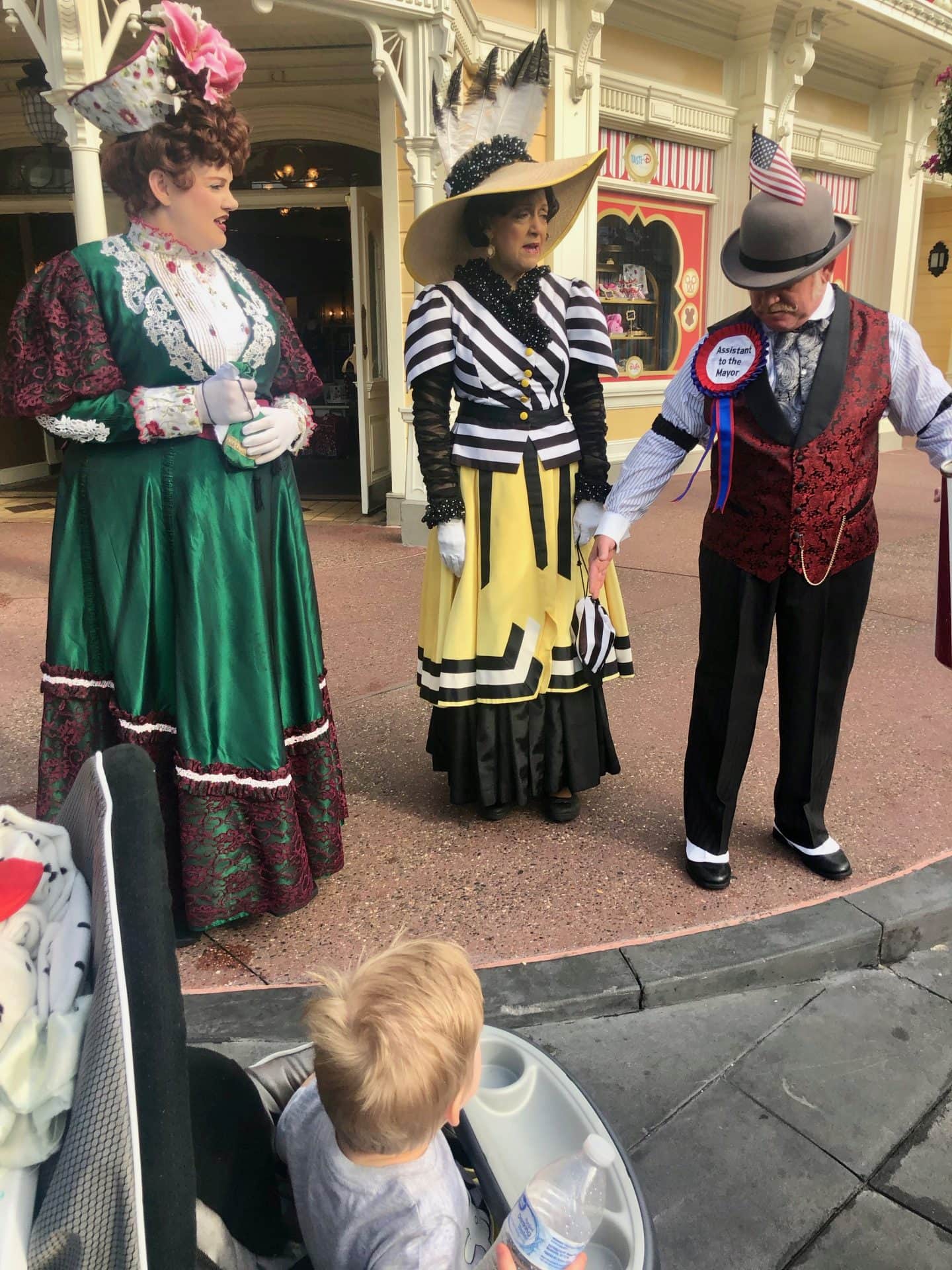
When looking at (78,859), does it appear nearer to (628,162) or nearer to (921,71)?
(628,162)

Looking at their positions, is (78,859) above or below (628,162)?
below

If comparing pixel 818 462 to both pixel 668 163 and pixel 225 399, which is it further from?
pixel 668 163

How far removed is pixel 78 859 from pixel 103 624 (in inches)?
53.7

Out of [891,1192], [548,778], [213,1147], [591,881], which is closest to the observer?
[213,1147]

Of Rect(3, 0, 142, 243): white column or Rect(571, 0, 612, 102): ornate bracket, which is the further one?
Rect(571, 0, 612, 102): ornate bracket

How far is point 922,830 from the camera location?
320 cm

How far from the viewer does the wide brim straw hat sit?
2699 millimetres

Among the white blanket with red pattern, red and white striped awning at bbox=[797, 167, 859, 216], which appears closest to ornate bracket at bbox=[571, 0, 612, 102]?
red and white striped awning at bbox=[797, 167, 859, 216]

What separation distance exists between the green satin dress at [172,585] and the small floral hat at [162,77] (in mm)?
279

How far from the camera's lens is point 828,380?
8.00ft

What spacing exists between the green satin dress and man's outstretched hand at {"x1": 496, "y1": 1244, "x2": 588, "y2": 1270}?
1403mm

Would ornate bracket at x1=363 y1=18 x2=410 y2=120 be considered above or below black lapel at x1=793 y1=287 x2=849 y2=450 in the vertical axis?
above

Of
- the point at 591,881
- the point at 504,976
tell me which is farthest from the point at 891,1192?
the point at 591,881

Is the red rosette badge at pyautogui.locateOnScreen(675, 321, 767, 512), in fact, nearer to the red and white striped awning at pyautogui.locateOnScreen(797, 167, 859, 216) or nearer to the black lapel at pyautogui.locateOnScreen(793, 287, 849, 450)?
the black lapel at pyautogui.locateOnScreen(793, 287, 849, 450)
